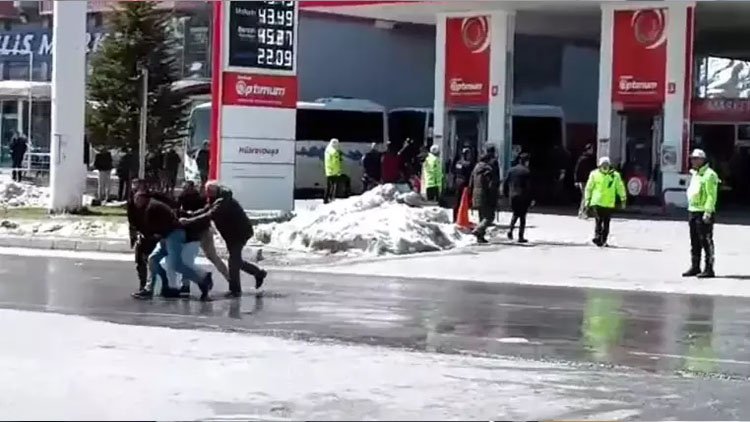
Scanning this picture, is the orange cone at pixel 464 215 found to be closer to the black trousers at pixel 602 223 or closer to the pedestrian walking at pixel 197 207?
the black trousers at pixel 602 223

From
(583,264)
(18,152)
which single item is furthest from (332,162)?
(18,152)

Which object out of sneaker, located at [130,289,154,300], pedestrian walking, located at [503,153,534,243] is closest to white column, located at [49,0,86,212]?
pedestrian walking, located at [503,153,534,243]

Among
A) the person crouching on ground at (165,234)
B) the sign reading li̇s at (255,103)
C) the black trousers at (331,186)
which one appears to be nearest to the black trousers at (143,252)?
the person crouching on ground at (165,234)

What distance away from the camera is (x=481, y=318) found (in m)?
15.6

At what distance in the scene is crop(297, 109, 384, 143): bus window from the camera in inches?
1788

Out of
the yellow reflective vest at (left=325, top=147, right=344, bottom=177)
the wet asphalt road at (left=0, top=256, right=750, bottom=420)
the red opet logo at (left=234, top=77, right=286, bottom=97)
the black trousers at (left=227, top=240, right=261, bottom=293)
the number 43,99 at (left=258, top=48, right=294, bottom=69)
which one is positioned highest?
the number 43,99 at (left=258, top=48, right=294, bottom=69)

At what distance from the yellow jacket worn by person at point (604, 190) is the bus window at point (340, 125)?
68.3 ft

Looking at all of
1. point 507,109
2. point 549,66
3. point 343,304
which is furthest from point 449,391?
point 549,66

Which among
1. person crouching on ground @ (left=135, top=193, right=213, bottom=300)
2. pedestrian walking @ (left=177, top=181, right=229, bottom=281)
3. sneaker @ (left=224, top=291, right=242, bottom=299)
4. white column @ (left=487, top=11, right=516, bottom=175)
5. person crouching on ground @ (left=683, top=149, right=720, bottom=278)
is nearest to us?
person crouching on ground @ (left=135, top=193, right=213, bottom=300)

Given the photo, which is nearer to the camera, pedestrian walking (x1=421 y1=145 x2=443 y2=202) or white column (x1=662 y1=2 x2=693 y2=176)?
pedestrian walking (x1=421 y1=145 x2=443 y2=202)

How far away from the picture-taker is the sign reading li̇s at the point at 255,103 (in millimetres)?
28625

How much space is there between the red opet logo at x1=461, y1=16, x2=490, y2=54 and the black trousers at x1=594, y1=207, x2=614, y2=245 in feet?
46.9

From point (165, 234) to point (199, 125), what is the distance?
27017 millimetres

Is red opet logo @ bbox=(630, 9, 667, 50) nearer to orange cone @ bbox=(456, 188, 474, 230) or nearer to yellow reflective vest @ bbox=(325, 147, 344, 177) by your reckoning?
yellow reflective vest @ bbox=(325, 147, 344, 177)
